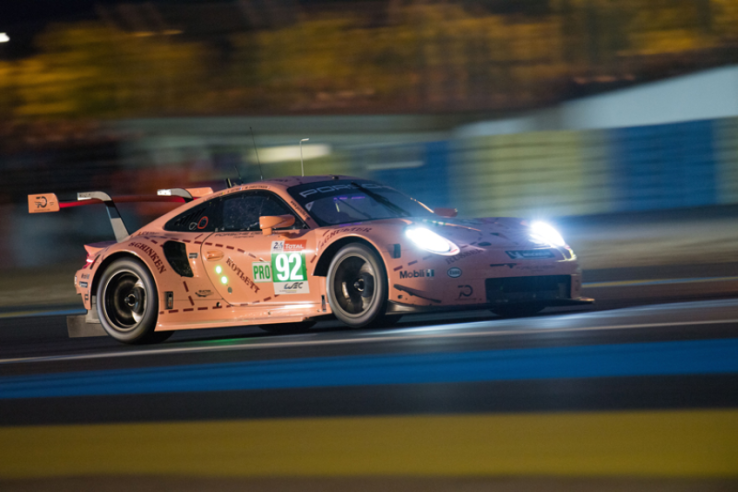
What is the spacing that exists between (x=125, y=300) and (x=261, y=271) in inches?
52.6

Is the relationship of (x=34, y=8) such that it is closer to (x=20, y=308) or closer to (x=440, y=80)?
(x=440, y=80)

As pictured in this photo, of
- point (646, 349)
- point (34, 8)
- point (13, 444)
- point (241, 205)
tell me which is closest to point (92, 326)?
point (241, 205)

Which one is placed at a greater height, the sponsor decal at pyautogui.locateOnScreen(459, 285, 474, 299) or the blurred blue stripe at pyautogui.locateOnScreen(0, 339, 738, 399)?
the sponsor decal at pyautogui.locateOnScreen(459, 285, 474, 299)

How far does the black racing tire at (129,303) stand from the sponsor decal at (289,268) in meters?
1.04

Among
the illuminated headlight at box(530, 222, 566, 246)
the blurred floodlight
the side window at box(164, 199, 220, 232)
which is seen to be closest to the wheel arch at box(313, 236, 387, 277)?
the side window at box(164, 199, 220, 232)

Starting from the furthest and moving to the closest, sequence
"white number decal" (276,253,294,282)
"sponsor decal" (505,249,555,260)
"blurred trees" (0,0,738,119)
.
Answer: "blurred trees" (0,0,738,119)
"white number decal" (276,253,294,282)
"sponsor decal" (505,249,555,260)

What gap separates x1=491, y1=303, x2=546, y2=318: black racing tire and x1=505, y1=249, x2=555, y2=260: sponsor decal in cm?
60

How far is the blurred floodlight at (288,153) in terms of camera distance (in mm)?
20531

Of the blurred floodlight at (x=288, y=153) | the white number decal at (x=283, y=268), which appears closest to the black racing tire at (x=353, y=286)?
the white number decal at (x=283, y=268)

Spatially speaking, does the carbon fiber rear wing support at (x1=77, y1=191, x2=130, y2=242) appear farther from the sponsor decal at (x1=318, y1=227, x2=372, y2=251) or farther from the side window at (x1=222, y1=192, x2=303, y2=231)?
the sponsor decal at (x1=318, y1=227, x2=372, y2=251)

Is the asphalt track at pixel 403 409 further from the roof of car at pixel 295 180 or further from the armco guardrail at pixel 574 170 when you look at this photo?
the armco guardrail at pixel 574 170

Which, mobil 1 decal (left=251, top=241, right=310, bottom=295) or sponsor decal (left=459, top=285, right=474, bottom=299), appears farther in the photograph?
mobil 1 decal (left=251, top=241, right=310, bottom=295)

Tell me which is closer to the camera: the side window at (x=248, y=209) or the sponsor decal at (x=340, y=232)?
the sponsor decal at (x=340, y=232)

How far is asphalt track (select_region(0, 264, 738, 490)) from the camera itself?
11.4 feet
